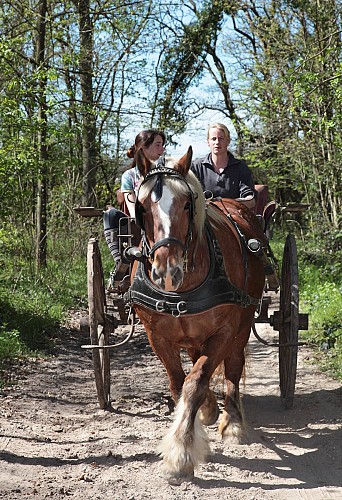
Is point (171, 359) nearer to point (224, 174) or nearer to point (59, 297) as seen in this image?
point (224, 174)

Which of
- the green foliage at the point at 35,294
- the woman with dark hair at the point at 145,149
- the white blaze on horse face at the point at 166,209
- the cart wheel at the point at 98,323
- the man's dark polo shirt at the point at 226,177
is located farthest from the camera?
the green foliage at the point at 35,294

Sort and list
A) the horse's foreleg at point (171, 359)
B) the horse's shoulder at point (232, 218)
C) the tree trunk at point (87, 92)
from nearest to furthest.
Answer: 1. the horse's foreleg at point (171, 359)
2. the horse's shoulder at point (232, 218)
3. the tree trunk at point (87, 92)

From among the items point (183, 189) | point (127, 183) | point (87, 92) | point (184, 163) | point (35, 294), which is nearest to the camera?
point (183, 189)

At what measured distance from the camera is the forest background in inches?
336

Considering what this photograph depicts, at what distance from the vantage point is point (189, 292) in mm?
4297

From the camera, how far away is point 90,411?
19.2 feet

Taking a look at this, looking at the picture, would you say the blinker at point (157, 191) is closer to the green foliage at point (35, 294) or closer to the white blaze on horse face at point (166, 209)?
the white blaze on horse face at point (166, 209)

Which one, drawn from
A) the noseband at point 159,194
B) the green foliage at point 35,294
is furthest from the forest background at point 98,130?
the noseband at point 159,194

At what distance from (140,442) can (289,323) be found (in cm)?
179

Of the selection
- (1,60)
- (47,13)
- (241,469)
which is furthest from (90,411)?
(47,13)

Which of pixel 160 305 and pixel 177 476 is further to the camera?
pixel 160 305

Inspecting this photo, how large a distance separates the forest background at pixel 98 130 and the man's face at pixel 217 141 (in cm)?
277

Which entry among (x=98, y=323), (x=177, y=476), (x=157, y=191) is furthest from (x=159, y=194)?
(x=98, y=323)

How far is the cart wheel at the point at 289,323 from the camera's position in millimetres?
5598
